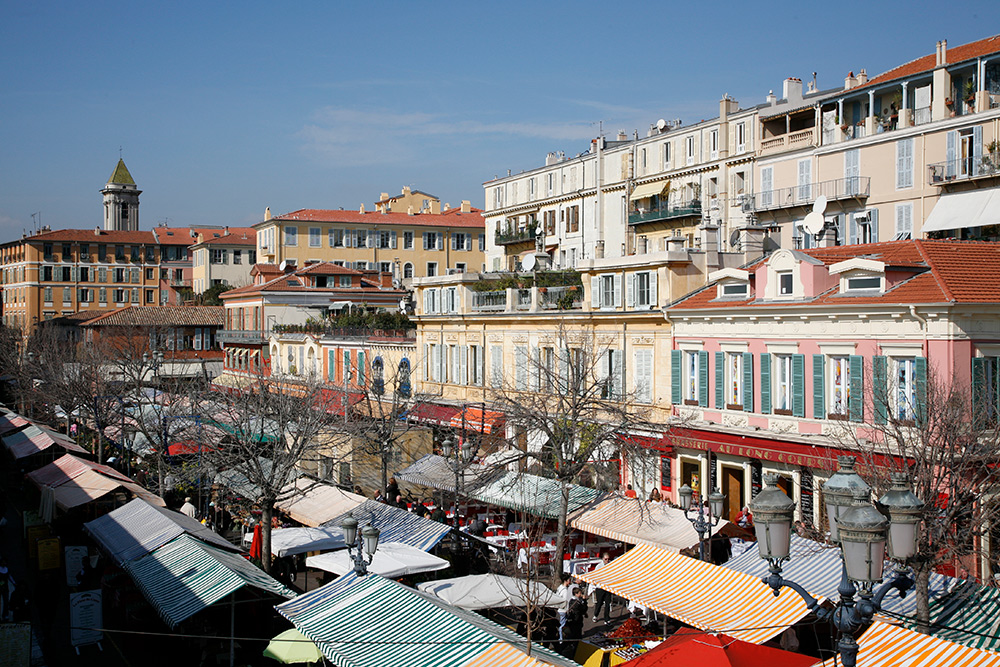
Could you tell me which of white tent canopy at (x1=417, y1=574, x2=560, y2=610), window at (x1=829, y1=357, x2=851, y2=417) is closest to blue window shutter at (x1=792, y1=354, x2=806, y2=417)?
window at (x1=829, y1=357, x2=851, y2=417)

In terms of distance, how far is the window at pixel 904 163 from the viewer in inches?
1454

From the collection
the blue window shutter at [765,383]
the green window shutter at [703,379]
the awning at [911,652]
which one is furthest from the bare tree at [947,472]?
the green window shutter at [703,379]

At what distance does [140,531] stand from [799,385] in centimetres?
1635

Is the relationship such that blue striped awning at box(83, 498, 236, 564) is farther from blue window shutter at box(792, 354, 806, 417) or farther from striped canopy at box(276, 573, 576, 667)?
blue window shutter at box(792, 354, 806, 417)

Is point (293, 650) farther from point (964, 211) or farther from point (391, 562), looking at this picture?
point (964, 211)

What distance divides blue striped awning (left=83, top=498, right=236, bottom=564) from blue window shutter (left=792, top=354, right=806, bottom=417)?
47.4 feet

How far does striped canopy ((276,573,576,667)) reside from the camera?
534 inches

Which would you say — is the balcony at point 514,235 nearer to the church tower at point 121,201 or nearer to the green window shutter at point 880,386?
the green window shutter at point 880,386

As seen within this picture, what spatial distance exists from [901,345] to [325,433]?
1854cm

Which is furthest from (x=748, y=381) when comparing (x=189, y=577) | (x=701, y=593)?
(x=189, y=577)

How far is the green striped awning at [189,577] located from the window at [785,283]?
50.8 feet

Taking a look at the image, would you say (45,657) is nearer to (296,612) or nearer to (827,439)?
(296,612)

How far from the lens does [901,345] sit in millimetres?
23125

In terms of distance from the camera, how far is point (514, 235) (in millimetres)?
61188
